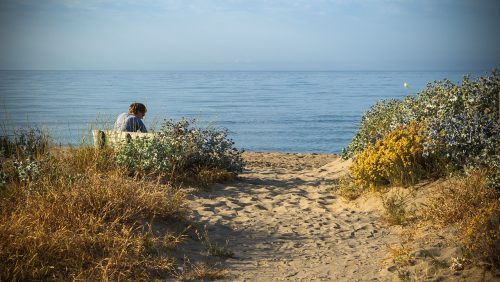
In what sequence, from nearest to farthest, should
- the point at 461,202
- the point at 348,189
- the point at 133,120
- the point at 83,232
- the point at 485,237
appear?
the point at 485,237, the point at 83,232, the point at 461,202, the point at 348,189, the point at 133,120

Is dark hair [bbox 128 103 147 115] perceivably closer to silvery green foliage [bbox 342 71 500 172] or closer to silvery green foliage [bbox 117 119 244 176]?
silvery green foliage [bbox 117 119 244 176]

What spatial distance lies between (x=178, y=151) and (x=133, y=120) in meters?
2.13

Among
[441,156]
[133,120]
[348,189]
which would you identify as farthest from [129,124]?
[441,156]

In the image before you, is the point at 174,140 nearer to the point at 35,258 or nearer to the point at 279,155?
the point at 35,258

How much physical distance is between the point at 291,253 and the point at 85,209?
8.94ft

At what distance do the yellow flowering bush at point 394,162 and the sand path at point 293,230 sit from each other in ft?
2.42

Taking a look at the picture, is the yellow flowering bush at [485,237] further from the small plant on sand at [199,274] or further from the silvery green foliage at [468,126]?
the small plant on sand at [199,274]

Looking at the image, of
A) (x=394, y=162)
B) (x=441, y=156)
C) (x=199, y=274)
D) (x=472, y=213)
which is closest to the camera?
(x=199, y=274)

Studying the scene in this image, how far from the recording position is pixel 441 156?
9.47m

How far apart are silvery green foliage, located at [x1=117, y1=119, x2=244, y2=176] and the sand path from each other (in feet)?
2.31

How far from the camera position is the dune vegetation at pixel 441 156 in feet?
24.3

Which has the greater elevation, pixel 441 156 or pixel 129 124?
pixel 129 124

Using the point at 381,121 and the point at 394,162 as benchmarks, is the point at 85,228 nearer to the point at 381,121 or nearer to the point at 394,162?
the point at 394,162

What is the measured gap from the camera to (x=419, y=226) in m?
7.61
